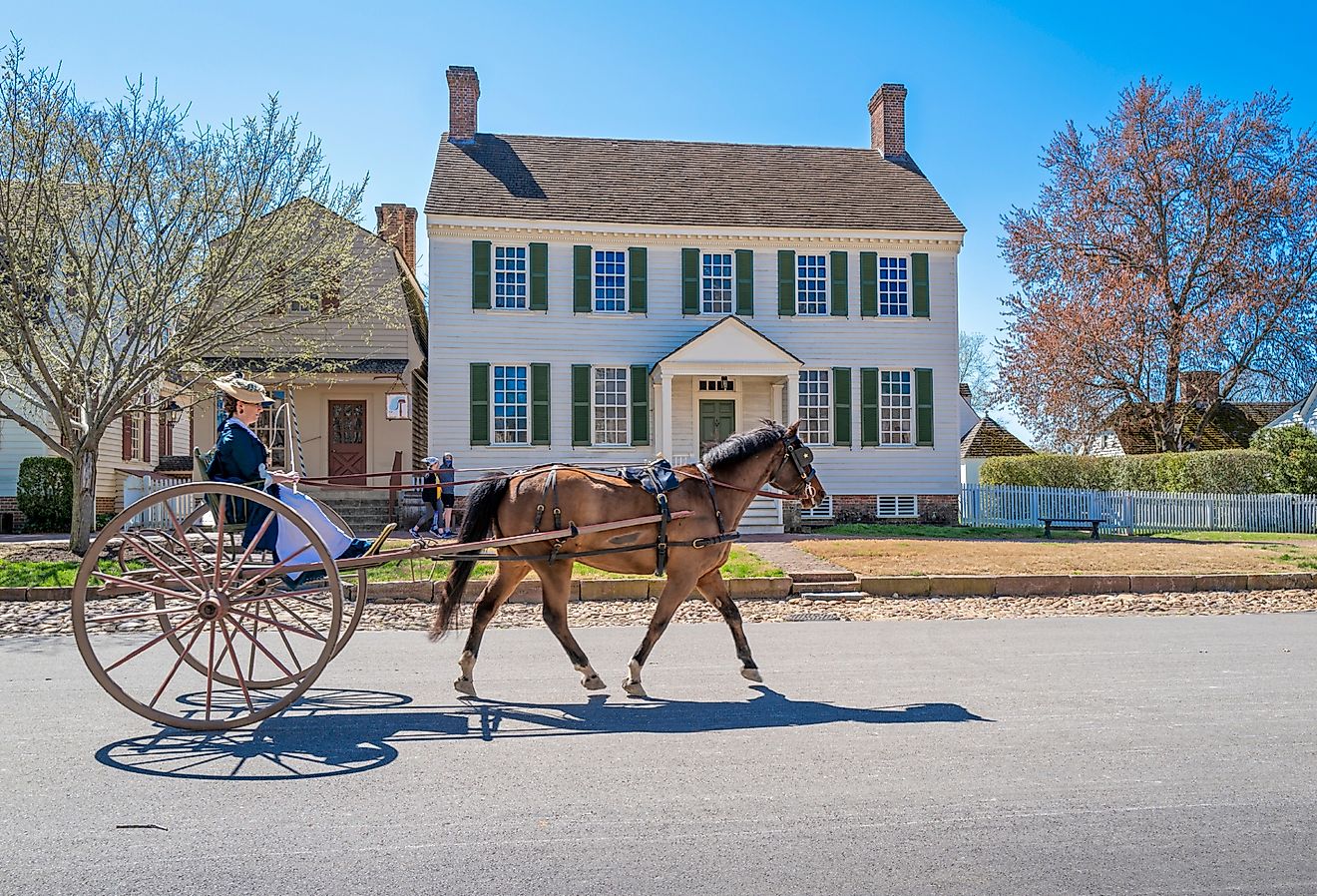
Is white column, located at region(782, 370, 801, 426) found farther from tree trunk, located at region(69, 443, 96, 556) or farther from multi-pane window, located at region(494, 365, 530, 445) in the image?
tree trunk, located at region(69, 443, 96, 556)

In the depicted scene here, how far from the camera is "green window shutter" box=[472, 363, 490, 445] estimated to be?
24438 millimetres

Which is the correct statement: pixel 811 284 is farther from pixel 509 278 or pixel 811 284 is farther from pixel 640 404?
pixel 509 278

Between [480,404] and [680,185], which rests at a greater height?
[680,185]

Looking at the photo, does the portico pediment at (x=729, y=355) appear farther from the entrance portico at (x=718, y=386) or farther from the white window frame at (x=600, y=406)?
the white window frame at (x=600, y=406)

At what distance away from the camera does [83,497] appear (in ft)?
55.1

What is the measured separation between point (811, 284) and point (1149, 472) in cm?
1233

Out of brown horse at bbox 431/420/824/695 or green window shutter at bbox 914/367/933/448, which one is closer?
brown horse at bbox 431/420/824/695

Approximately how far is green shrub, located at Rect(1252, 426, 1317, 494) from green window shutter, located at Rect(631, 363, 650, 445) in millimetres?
16365

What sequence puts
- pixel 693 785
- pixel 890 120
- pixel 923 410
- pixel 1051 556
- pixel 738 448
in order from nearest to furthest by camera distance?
pixel 693 785 → pixel 738 448 → pixel 1051 556 → pixel 923 410 → pixel 890 120

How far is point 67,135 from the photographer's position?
16.1 metres

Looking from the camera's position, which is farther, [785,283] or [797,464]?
[785,283]

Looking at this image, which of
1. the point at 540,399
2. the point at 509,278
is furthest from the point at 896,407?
the point at 509,278

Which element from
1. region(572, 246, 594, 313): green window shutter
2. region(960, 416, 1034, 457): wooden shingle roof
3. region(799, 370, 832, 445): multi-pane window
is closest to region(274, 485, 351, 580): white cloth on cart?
region(572, 246, 594, 313): green window shutter

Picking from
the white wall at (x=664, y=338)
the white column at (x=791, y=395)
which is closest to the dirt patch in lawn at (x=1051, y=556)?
the white column at (x=791, y=395)
